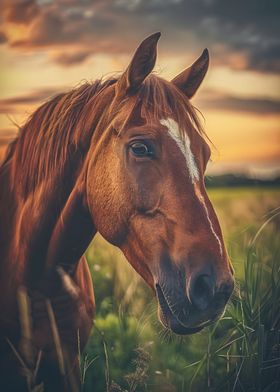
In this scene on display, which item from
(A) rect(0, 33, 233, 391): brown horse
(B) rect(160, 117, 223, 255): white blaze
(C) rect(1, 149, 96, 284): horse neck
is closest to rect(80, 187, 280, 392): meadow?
(A) rect(0, 33, 233, 391): brown horse

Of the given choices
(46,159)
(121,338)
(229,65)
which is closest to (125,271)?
(121,338)

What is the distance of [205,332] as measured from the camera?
2.70 m

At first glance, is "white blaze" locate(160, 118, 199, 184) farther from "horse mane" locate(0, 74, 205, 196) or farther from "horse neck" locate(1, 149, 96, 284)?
"horse neck" locate(1, 149, 96, 284)

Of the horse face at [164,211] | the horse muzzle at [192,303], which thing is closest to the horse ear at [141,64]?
the horse face at [164,211]

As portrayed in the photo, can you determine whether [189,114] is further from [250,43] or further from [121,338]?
[121,338]

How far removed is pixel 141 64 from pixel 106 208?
2.07 ft

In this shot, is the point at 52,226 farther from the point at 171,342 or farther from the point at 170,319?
the point at 171,342

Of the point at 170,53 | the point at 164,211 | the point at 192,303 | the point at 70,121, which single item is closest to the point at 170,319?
the point at 192,303

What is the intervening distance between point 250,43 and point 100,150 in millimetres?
1195

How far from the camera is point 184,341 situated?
268 cm

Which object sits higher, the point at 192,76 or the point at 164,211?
the point at 192,76

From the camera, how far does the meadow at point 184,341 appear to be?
2.62m

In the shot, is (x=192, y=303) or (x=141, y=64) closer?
(x=192, y=303)

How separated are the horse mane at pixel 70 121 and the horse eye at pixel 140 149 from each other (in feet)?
0.39
